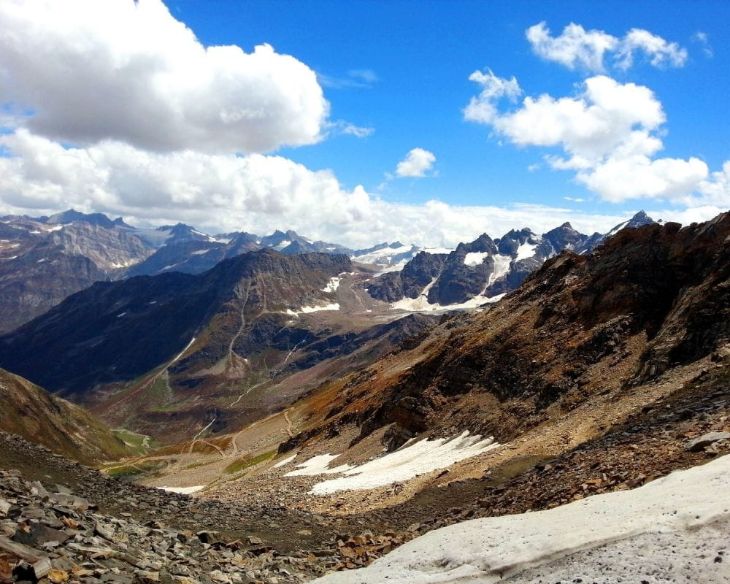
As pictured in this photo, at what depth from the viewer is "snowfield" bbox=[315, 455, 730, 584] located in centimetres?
1334

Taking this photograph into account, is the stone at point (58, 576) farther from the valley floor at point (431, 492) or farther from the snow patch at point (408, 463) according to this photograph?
the snow patch at point (408, 463)

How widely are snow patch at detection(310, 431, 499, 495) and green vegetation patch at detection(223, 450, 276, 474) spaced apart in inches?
2159

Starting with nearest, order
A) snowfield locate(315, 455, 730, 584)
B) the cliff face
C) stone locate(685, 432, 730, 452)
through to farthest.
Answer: snowfield locate(315, 455, 730, 584)
stone locate(685, 432, 730, 452)
the cliff face

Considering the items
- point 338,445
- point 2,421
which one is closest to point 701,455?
point 338,445

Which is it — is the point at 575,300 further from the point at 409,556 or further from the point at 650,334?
the point at 409,556

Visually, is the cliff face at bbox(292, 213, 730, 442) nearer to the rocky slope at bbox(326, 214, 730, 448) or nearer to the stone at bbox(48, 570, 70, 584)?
the rocky slope at bbox(326, 214, 730, 448)

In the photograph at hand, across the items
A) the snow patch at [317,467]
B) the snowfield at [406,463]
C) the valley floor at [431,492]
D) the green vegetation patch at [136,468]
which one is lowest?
the green vegetation patch at [136,468]

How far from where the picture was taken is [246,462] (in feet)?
371

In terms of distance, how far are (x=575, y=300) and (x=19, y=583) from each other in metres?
58.4

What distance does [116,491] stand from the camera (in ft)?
90.9

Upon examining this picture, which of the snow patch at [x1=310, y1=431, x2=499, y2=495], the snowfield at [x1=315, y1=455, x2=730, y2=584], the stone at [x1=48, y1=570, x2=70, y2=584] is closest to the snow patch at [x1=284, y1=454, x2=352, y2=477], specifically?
the snow patch at [x1=310, y1=431, x2=499, y2=495]

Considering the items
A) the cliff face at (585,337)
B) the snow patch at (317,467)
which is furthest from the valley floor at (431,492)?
the snow patch at (317,467)

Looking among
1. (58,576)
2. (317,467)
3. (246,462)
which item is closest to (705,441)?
(58,576)

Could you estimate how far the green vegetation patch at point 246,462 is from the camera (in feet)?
357
